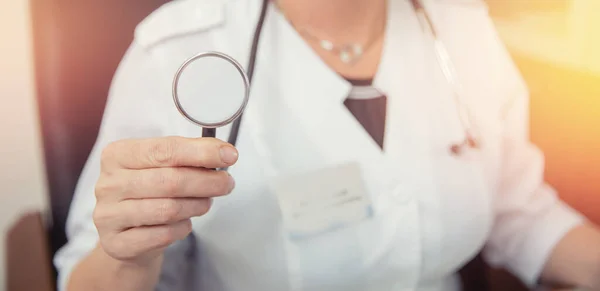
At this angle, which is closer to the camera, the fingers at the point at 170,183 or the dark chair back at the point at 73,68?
the fingers at the point at 170,183

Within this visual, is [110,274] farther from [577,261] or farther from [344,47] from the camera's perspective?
[577,261]

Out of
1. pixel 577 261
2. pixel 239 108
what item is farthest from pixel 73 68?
pixel 577 261

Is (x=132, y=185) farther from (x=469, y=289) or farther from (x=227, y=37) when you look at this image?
(x=469, y=289)

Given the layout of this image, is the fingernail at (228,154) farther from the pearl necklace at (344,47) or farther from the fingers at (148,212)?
the pearl necklace at (344,47)

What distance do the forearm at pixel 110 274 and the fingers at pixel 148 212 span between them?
0.06 metres

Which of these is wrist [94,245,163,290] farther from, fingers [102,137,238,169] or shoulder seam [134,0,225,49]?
shoulder seam [134,0,225,49]

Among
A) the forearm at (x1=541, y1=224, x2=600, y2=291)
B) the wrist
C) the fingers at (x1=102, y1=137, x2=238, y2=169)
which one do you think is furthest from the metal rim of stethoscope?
the forearm at (x1=541, y1=224, x2=600, y2=291)

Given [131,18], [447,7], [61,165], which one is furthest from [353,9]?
[61,165]

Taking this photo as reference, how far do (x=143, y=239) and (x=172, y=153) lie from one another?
0.08m

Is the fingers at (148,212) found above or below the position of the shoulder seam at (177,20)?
below

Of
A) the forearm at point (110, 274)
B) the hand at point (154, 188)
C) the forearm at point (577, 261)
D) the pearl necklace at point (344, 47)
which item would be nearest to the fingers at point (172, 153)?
the hand at point (154, 188)

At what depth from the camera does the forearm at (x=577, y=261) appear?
0.61m

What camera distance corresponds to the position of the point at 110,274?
46 cm

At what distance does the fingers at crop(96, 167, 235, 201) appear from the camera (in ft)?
1.28
